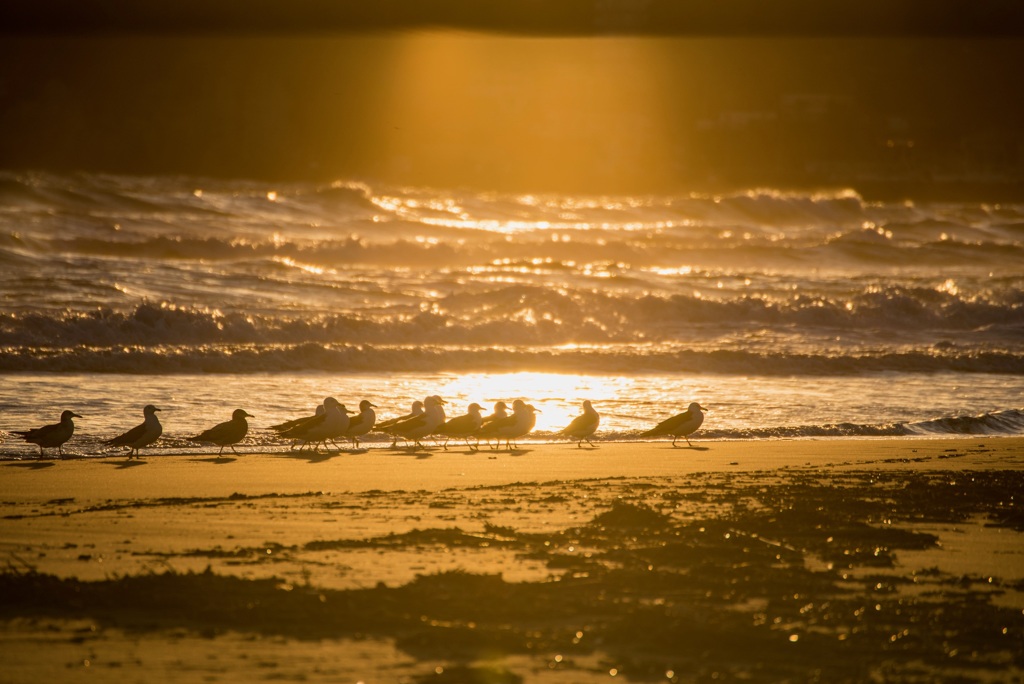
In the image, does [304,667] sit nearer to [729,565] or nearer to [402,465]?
[729,565]

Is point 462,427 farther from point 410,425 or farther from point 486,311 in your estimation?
point 486,311

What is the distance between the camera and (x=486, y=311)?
67.1ft

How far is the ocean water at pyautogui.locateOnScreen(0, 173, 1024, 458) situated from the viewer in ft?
42.4

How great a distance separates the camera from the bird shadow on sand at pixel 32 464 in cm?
889

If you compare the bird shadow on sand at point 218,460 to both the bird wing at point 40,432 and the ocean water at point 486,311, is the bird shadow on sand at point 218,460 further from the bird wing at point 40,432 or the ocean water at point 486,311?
the bird wing at point 40,432

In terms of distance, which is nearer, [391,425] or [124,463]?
[124,463]

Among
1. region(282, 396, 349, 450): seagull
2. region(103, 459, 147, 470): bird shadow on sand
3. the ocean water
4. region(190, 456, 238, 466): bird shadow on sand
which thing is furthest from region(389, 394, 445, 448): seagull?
region(103, 459, 147, 470): bird shadow on sand

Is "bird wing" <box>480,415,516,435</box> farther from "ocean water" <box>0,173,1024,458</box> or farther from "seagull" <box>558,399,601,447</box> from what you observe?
"ocean water" <box>0,173,1024,458</box>

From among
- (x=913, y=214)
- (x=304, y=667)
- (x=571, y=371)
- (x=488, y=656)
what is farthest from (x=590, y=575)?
(x=913, y=214)

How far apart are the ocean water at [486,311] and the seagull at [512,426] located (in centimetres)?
75

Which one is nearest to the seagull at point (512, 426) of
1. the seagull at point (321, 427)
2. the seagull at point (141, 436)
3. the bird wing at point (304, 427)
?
the seagull at point (321, 427)

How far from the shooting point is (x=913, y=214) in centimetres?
4069

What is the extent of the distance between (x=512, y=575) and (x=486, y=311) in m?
14.9

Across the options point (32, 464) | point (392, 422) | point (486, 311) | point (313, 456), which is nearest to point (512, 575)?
point (313, 456)
